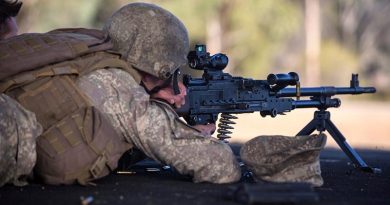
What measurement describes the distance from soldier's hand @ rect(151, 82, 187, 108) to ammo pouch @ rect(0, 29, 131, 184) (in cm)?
68

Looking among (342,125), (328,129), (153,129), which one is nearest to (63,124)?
(153,129)

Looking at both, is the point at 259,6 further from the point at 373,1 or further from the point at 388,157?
the point at 388,157

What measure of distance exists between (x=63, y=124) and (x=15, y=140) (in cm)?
40

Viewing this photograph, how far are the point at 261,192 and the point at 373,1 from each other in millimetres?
62011

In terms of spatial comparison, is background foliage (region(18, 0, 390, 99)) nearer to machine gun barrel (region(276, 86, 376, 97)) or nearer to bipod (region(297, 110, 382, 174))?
machine gun barrel (region(276, 86, 376, 97))

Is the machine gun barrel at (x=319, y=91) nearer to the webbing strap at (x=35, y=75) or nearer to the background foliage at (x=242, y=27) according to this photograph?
the webbing strap at (x=35, y=75)

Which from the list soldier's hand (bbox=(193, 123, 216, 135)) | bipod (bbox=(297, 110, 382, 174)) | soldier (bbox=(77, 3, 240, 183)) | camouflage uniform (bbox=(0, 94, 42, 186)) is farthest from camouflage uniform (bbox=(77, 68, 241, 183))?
bipod (bbox=(297, 110, 382, 174))

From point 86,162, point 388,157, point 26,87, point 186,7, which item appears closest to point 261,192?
point 86,162

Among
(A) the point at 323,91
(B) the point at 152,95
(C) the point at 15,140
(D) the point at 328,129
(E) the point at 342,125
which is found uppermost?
(B) the point at 152,95

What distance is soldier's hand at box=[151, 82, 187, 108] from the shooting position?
649 centimetres

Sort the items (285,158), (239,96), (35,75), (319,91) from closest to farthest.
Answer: (35,75)
(285,158)
(239,96)
(319,91)

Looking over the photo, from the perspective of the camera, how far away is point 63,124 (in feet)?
18.8

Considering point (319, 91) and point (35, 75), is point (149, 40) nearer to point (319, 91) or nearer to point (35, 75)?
point (35, 75)

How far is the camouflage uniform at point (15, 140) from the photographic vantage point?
5.37m
